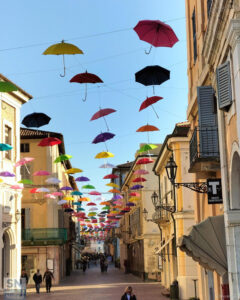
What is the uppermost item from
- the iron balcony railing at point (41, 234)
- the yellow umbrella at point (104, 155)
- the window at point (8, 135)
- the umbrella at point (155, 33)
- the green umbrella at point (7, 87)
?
the window at point (8, 135)

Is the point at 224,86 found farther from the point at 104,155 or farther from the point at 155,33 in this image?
the point at 104,155

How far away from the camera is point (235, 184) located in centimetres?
1067

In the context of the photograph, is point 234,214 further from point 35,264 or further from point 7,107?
point 35,264

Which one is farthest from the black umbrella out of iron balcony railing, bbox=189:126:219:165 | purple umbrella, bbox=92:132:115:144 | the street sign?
the street sign

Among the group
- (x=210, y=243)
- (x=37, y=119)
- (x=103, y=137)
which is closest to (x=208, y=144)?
(x=210, y=243)

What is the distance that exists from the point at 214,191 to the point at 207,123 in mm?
1999

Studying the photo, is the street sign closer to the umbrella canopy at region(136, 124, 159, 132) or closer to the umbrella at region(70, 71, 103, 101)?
the umbrella at region(70, 71, 103, 101)

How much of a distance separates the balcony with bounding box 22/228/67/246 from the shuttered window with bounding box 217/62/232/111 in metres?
29.6

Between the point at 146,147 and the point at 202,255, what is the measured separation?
12692 mm

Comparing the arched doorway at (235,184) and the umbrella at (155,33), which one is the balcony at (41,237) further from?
the arched doorway at (235,184)

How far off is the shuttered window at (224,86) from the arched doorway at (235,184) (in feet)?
3.76

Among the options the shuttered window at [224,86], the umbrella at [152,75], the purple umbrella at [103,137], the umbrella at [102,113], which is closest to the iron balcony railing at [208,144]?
the shuttered window at [224,86]

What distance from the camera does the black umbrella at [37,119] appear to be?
20.7 metres

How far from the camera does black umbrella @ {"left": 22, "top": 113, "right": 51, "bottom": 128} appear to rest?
20688 mm
